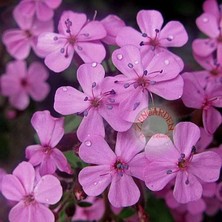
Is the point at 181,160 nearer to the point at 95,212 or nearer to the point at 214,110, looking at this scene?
the point at 214,110

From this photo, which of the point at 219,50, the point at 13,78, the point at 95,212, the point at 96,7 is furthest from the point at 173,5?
the point at 95,212

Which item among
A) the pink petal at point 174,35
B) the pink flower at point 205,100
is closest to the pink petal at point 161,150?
the pink flower at point 205,100

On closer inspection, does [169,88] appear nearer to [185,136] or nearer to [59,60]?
[185,136]

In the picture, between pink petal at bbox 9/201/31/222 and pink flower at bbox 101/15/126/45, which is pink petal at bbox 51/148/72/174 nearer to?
pink petal at bbox 9/201/31/222

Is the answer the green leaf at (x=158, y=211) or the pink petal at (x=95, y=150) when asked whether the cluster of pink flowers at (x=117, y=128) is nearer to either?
the pink petal at (x=95, y=150)

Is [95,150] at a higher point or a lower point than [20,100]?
higher

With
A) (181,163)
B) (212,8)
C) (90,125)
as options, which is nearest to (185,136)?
(181,163)
